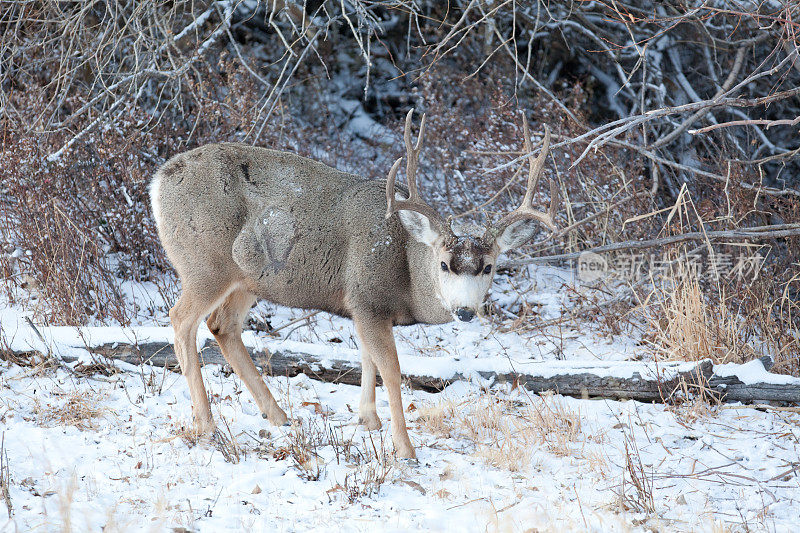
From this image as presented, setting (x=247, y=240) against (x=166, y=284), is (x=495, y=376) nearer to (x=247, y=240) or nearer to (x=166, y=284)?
(x=247, y=240)

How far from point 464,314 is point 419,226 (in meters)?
0.71

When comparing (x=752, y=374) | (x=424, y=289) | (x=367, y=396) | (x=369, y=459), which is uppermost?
(x=424, y=289)

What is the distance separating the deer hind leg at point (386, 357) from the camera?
496cm

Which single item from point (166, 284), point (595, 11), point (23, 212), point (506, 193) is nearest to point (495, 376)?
point (506, 193)

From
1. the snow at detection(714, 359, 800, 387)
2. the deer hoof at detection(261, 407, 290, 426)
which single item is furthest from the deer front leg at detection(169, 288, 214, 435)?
the snow at detection(714, 359, 800, 387)

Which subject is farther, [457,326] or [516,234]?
[457,326]

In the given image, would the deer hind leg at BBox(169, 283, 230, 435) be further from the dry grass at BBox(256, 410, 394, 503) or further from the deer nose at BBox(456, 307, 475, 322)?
the deer nose at BBox(456, 307, 475, 322)

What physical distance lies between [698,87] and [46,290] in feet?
25.9

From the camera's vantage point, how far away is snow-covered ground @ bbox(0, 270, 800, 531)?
3926 millimetres

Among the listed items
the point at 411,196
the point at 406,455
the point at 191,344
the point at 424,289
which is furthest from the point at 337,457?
the point at 411,196

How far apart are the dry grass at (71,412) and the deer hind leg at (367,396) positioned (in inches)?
67.1

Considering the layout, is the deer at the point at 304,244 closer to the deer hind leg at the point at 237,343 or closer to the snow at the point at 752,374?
the deer hind leg at the point at 237,343

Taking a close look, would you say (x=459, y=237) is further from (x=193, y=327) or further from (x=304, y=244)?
(x=193, y=327)

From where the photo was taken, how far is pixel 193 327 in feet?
17.5
